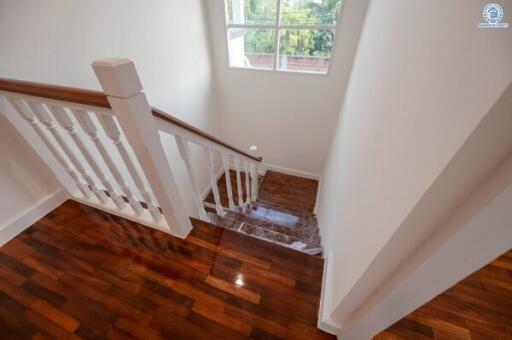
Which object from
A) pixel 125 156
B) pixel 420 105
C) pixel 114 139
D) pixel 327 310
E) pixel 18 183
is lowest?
pixel 327 310

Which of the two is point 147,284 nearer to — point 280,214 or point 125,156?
point 125,156

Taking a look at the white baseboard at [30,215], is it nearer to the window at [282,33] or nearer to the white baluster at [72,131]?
the white baluster at [72,131]

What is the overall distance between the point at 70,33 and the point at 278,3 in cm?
226

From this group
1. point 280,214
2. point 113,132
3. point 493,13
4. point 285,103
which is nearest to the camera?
point 493,13

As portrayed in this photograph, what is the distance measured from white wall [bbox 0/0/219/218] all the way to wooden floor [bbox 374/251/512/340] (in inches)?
96.1

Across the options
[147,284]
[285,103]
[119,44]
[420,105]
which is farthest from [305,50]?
[147,284]

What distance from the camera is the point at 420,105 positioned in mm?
532

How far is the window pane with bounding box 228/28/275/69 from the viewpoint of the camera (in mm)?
2873

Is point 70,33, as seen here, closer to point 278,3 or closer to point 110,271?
point 110,271

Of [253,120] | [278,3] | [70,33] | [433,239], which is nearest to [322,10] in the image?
[278,3]

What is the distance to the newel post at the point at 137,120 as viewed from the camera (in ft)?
2.01

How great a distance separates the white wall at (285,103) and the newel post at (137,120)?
2604 mm

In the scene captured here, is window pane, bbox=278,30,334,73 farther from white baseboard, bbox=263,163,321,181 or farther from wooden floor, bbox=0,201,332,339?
wooden floor, bbox=0,201,332,339

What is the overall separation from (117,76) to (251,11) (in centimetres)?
286
